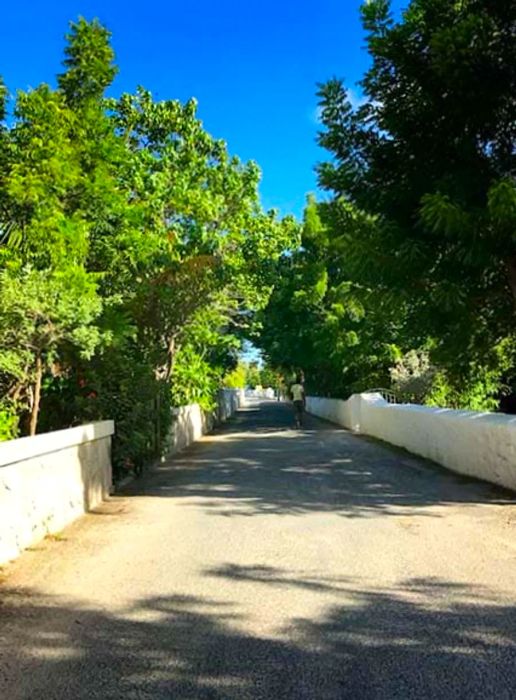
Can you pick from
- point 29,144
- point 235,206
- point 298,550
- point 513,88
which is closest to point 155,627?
point 298,550

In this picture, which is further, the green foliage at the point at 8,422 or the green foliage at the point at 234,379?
the green foliage at the point at 234,379

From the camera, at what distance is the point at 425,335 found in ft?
36.6

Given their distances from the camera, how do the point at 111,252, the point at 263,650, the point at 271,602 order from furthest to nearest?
the point at 111,252, the point at 271,602, the point at 263,650

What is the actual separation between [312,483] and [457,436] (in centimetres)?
272

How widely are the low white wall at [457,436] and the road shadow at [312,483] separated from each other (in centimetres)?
26

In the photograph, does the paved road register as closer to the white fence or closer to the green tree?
the white fence

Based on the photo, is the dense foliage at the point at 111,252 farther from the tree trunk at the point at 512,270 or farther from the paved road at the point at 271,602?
the tree trunk at the point at 512,270

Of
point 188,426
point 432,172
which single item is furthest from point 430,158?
point 188,426

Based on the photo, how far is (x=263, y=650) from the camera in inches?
150

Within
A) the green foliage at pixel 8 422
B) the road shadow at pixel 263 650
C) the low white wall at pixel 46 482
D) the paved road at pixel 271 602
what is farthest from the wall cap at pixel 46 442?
the road shadow at pixel 263 650

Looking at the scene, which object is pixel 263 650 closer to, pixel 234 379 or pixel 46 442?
pixel 46 442

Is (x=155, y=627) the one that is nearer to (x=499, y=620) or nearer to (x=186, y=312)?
(x=499, y=620)

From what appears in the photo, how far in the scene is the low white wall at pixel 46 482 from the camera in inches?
234

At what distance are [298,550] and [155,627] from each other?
208 cm
